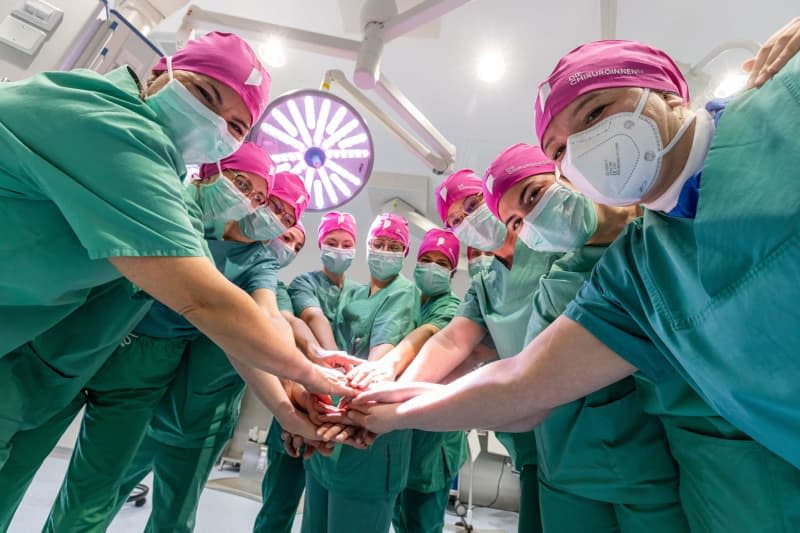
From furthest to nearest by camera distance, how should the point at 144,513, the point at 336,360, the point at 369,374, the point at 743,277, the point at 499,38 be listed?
1. the point at 499,38
2. the point at 144,513
3. the point at 336,360
4. the point at 369,374
5. the point at 743,277

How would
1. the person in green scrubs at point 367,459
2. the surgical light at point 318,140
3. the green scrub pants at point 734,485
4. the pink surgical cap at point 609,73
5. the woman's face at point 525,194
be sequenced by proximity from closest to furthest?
the green scrub pants at point 734,485 → the pink surgical cap at point 609,73 → the woman's face at point 525,194 → the person in green scrubs at point 367,459 → the surgical light at point 318,140

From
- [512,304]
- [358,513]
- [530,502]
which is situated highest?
[512,304]

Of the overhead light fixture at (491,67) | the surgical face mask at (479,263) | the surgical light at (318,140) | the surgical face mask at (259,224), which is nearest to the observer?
the surgical face mask at (259,224)

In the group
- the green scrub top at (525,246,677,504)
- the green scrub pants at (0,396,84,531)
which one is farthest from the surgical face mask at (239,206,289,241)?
the green scrub top at (525,246,677,504)

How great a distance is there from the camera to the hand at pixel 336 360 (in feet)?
5.29

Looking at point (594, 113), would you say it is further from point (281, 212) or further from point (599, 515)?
point (281, 212)

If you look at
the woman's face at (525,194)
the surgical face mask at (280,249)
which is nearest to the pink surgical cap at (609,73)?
the woman's face at (525,194)

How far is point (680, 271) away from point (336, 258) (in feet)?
5.32

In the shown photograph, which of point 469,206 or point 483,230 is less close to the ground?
point 469,206

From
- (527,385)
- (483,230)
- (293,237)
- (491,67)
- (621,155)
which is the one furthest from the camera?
(491,67)

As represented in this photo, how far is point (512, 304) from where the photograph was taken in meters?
1.43

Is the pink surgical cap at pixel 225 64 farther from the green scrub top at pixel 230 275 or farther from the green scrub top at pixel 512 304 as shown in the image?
the green scrub top at pixel 512 304

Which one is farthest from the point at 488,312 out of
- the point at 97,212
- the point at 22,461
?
the point at 22,461

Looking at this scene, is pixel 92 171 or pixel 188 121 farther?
pixel 188 121
